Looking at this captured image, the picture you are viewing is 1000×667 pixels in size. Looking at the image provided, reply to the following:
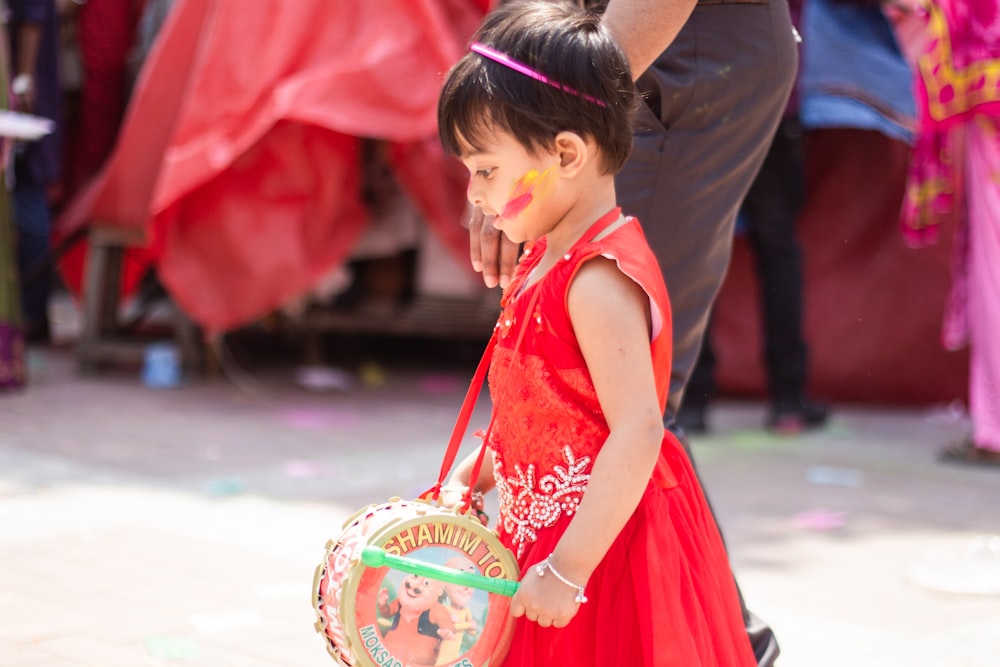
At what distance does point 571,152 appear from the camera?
1652 millimetres

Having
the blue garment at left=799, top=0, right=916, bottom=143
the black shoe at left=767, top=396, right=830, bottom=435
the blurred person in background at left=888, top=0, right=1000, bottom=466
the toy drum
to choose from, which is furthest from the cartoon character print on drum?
the blue garment at left=799, top=0, right=916, bottom=143

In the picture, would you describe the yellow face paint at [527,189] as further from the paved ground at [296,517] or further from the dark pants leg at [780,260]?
the dark pants leg at [780,260]

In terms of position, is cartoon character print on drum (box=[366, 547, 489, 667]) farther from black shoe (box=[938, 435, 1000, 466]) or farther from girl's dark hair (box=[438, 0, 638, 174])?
black shoe (box=[938, 435, 1000, 466])

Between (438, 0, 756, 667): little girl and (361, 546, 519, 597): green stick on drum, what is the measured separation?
0.05 meters

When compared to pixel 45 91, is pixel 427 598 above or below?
above

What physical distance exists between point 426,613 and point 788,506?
2.67 meters

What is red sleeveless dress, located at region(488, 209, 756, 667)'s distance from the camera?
5.36 ft

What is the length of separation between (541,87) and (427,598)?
65 cm

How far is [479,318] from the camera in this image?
6000 mm

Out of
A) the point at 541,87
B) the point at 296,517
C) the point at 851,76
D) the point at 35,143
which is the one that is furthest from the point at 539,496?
the point at 35,143

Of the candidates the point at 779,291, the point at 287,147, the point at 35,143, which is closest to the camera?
the point at 779,291

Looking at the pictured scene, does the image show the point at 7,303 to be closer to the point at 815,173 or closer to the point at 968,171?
the point at 815,173

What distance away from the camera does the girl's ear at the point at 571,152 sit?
5.35ft

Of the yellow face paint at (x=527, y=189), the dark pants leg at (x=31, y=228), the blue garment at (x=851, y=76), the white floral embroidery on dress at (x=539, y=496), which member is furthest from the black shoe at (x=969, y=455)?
the dark pants leg at (x=31, y=228)
